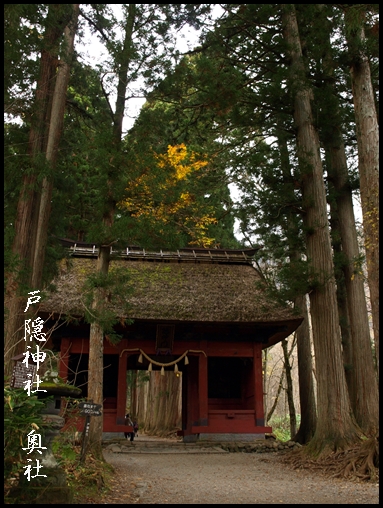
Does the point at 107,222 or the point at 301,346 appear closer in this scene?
the point at 107,222

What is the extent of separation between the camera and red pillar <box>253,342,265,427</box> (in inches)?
490

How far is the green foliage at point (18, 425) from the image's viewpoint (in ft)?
13.3

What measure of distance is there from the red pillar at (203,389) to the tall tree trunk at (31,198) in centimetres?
654

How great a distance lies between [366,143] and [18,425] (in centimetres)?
601

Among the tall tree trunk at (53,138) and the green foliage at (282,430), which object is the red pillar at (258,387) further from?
the green foliage at (282,430)

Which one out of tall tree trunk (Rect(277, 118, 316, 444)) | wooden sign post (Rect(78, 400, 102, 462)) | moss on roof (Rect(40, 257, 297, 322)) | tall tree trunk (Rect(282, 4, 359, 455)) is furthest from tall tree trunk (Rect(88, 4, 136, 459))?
tall tree trunk (Rect(277, 118, 316, 444))

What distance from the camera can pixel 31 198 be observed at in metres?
7.31

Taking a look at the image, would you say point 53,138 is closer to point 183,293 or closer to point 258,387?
point 183,293

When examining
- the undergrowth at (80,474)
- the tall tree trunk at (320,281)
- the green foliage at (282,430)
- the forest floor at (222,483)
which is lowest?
the green foliage at (282,430)

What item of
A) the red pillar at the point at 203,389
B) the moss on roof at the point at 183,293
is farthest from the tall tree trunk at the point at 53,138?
the red pillar at the point at 203,389

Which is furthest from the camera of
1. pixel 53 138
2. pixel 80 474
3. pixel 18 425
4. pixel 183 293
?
pixel 183 293

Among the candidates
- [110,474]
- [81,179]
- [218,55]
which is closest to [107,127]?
[218,55]

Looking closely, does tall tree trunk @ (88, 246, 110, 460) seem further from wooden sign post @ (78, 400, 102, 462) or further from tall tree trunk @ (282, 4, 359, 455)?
tall tree trunk @ (282, 4, 359, 455)

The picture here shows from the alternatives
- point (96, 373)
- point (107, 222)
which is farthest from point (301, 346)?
point (107, 222)
